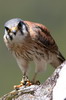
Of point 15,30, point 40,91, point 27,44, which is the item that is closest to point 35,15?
point 27,44

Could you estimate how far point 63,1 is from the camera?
Result: 2902cm

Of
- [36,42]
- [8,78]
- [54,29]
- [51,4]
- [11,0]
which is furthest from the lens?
[11,0]

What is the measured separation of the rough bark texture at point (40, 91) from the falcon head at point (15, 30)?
116 centimetres

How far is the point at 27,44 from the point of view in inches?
424

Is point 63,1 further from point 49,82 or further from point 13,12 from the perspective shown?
point 49,82

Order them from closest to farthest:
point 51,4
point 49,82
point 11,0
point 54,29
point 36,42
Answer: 1. point 49,82
2. point 36,42
3. point 54,29
4. point 51,4
5. point 11,0

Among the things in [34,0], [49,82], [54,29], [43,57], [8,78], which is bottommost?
[49,82]

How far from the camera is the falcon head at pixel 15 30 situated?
33.6ft

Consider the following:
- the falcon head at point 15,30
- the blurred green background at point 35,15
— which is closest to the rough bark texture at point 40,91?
the falcon head at point 15,30

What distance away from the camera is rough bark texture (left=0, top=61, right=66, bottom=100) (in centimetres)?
895

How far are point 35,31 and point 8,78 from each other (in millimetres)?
8702

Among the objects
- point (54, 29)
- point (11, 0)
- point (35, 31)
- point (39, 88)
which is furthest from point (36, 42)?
point (11, 0)

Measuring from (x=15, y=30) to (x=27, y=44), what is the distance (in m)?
0.61

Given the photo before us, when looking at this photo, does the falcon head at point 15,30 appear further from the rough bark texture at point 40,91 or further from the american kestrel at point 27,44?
the rough bark texture at point 40,91
